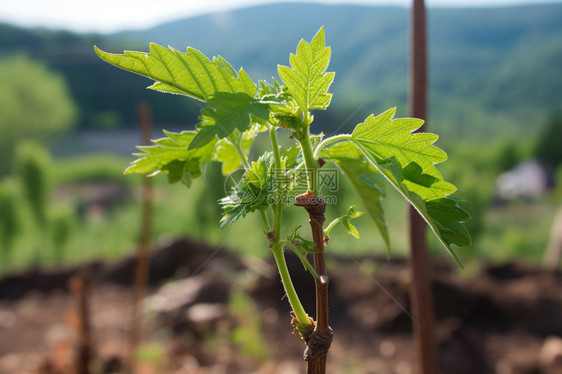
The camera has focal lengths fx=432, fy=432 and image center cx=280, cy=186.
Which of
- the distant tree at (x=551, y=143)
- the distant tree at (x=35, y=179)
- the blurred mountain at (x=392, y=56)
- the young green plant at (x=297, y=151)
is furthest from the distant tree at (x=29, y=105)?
the young green plant at (x=297, y=151)

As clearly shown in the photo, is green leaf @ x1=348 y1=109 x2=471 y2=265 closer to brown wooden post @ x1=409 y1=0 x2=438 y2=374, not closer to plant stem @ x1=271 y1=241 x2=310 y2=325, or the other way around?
plant stem @ x1=271 y1=241 x2=310 y2=325

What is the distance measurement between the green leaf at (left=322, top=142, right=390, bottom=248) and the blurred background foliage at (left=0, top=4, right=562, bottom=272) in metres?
0.10

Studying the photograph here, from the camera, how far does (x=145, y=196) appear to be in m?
1.96

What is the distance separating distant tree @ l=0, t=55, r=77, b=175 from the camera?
659 centimetres

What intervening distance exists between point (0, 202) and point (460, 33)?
21.5ft

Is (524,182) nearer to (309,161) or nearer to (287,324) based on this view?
(287,324)

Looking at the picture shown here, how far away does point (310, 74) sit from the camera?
0.39m

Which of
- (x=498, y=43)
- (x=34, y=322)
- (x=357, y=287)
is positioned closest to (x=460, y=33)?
(x=498, y=43)

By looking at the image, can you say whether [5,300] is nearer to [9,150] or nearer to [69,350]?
[69,350]

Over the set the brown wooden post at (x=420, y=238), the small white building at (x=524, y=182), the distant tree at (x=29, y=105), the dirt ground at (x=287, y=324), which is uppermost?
the distant tree at (x=29, y=105)

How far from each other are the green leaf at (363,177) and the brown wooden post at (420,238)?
0.46 metres

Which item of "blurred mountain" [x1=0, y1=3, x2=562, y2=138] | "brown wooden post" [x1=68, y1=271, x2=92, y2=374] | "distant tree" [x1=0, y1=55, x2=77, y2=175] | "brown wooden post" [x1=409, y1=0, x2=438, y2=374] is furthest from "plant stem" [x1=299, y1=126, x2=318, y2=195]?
"distant tree" [x1=0, y1=55, x2=77, y2=175]

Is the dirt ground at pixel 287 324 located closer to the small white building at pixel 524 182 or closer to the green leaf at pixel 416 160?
the green leaf at pixel 416 160

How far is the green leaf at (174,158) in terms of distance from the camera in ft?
1.55
